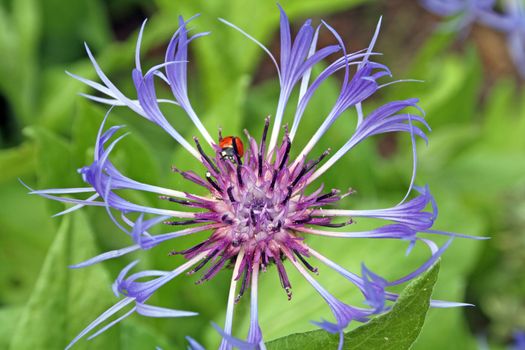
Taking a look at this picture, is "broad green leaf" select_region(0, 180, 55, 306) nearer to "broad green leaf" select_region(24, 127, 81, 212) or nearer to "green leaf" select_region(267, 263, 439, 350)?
"broad green leaf" select_region(24, 127, 81, 212)

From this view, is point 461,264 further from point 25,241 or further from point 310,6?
point 25,241

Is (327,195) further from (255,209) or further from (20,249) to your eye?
(20,249)

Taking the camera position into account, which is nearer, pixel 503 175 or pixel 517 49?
pixel 503 175

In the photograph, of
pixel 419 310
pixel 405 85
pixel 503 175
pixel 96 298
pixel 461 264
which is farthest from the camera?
pixel 405 85

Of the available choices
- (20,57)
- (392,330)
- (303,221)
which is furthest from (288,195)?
(20,57)

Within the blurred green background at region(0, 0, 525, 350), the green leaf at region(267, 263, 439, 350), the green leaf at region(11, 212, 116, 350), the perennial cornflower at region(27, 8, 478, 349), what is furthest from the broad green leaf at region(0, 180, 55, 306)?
the green leaf at region(267, 263, 439, 350)

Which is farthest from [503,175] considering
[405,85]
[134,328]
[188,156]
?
[134,328]

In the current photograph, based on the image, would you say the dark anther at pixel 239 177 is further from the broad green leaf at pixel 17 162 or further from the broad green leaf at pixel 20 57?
the broad green leaf at pixel 20 57
